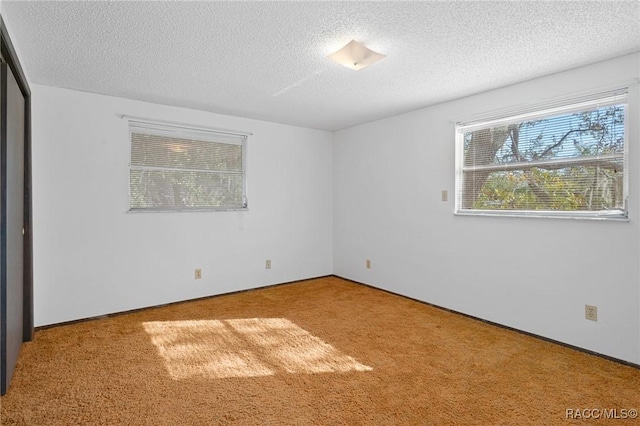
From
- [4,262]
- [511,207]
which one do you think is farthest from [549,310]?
[4,262]

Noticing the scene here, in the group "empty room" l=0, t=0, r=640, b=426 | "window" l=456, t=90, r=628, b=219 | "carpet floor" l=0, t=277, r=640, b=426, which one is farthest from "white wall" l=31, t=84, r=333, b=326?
"window" l=456, t=90, r=628, b=219

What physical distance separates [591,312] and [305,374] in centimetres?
Answer: 221

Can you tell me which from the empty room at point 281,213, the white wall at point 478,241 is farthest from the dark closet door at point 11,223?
the white wall at point 478,241

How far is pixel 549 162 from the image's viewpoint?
115 inches

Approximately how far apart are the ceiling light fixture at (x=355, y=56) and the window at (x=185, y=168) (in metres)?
2.18

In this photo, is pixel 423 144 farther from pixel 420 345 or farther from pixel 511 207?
pixel 420 345

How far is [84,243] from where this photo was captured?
337cm

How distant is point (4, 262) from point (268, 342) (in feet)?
5.96

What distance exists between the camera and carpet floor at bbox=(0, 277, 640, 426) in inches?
74.6

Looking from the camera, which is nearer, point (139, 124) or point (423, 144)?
point (139, 124)

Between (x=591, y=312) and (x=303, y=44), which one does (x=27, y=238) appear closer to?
(x=303, y=44)

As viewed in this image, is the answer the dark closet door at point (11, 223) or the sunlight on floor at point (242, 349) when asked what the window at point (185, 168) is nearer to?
the dark closet door at point (11, 223)

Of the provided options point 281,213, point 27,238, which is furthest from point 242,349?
point 281,213

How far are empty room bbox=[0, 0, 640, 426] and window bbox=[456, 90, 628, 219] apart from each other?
17 millimetres
